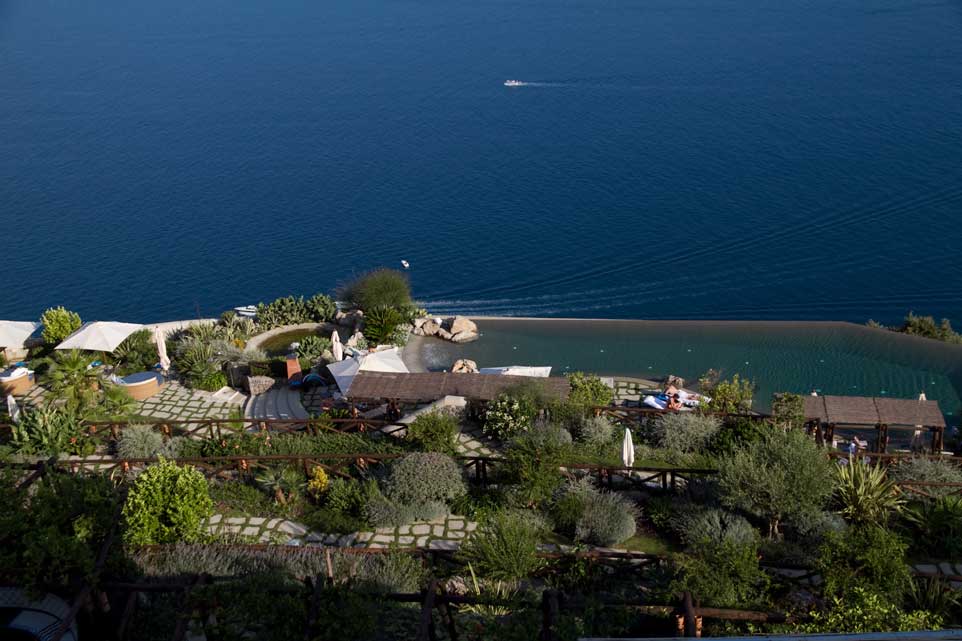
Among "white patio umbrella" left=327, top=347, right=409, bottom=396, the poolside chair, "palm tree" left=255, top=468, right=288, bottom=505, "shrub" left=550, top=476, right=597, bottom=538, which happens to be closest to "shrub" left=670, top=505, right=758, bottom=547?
"shrub" left=550, top=476, right=597, bottom=538

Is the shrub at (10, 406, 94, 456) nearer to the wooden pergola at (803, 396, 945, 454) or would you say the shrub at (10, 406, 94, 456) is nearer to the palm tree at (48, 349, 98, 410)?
the palm tree at (48, 349, 98, 410)

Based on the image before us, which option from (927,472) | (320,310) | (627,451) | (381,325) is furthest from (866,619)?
(320,310)

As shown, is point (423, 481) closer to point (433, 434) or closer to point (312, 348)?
point (433, 434)

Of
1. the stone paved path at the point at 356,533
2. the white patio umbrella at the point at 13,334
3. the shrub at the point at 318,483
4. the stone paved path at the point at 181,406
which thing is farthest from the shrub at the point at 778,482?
the white patio umbrella at the point at 13,334

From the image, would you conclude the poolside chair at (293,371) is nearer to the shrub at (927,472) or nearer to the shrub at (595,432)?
the shrub at (595,432)

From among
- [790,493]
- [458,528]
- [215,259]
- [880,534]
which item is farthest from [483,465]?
[215,259]

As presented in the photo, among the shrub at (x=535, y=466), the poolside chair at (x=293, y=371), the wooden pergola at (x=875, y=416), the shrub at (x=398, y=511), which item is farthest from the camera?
the poolside chair at (x=293, y=371)
